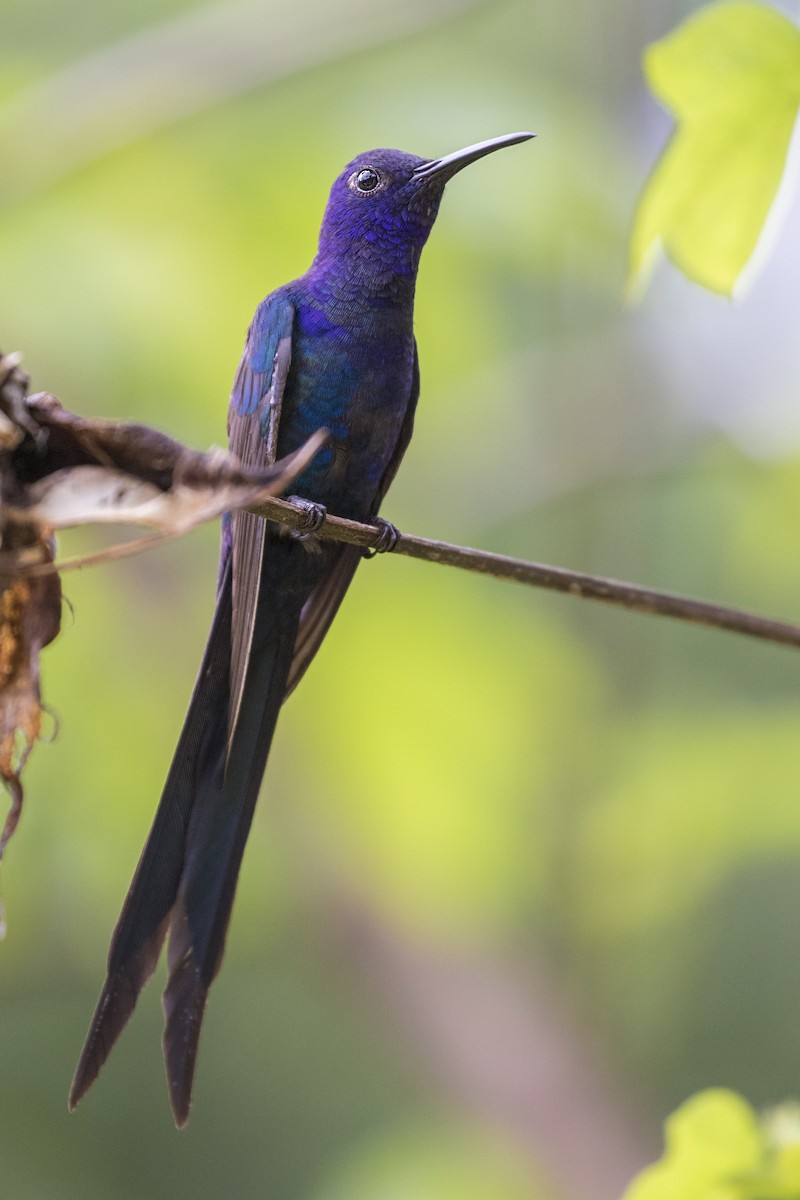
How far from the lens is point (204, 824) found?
2062 mm

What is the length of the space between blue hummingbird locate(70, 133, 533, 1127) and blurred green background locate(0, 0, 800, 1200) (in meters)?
1.01

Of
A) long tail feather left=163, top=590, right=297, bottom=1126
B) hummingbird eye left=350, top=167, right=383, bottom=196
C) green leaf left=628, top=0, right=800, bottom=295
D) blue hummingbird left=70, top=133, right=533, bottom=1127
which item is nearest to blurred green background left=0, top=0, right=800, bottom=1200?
hummingbird eye left=350, top=167, right=383, bottom=196

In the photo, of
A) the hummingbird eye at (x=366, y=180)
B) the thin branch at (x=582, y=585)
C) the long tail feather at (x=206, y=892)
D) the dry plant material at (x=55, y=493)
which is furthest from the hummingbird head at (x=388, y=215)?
the dry plant material at (x=55, y=493)

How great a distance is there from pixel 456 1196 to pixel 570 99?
3.94 metres

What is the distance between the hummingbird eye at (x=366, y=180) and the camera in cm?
263

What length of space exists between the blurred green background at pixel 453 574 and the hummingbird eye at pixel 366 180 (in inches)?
34.2

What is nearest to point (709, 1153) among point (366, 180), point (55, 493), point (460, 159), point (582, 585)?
point (582, 585)

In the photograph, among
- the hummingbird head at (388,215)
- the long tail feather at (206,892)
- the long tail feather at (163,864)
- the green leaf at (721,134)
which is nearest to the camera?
the green leaf at (721,134)

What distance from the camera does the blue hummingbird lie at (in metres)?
2.03

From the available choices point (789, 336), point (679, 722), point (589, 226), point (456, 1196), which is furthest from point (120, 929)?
point (589, 226)

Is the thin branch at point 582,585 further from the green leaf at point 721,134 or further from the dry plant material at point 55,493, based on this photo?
the green leaf at point 721,134

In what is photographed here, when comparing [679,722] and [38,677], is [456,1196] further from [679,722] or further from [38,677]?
[38,677]

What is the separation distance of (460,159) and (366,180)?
0.98 feet

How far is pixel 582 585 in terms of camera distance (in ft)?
5.01
